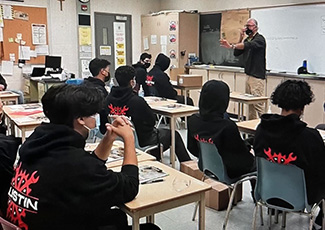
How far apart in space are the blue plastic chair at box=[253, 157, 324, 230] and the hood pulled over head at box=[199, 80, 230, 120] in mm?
529

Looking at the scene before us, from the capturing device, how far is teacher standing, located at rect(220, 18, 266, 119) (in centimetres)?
521

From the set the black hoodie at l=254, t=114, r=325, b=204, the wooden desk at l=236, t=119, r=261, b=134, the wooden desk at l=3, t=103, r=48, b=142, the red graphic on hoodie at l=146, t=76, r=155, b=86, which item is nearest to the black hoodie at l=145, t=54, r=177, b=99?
the red graphic on hoodie at l=146, t=76, r=155, b=86

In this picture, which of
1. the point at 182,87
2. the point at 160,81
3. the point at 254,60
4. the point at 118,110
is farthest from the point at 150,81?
the point at 118,110

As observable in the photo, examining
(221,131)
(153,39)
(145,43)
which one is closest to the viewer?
(221,131)

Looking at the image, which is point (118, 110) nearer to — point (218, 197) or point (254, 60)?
point (218, 197)

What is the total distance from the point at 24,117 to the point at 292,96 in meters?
2.57

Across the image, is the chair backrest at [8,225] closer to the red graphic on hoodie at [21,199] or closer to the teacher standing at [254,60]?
the red graphic on hoodie at [21,199]

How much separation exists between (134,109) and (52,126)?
2.08 m

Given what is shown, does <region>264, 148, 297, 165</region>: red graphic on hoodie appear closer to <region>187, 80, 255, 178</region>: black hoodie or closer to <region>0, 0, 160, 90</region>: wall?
<region>187, 80, 255, 178</region>: black hoodie

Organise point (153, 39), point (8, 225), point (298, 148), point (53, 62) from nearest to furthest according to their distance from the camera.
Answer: point (8, 225) → point (298, 148) → point (53, 62) → point (153, 39)

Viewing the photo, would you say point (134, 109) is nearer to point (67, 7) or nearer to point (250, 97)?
point (250, 97)

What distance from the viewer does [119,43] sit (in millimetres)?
8781

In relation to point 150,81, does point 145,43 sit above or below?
above

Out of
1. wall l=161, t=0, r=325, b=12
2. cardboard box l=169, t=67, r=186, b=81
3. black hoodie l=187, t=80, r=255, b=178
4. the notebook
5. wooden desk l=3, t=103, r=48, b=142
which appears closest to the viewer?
black hoodie l=187, t=80, r=255, b=178
